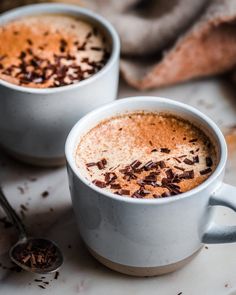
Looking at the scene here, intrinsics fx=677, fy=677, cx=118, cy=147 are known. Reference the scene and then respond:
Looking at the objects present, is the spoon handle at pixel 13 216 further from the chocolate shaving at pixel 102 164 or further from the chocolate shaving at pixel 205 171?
the chocolate shaving at pixel 205 171

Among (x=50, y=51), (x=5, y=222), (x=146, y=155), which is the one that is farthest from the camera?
(x=50, y=51)

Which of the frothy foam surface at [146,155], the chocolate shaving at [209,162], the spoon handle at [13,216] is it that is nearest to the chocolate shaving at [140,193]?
the frothy foam surface at [146,155]

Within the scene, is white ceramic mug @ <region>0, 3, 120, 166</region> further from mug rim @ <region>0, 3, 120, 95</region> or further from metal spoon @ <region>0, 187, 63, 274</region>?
metal spoon @ <region>0, 187, 63, 274</region>

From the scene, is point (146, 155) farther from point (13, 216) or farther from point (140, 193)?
point (13, 216)

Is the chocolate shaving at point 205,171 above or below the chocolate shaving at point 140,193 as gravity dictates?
below

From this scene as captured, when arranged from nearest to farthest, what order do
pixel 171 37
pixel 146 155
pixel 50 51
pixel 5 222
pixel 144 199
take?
pixel 144 199 → pixel 146 155 → pixel 5 222 → pixel 50 51 → pixel 171 37

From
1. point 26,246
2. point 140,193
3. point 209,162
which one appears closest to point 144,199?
point 140,193
